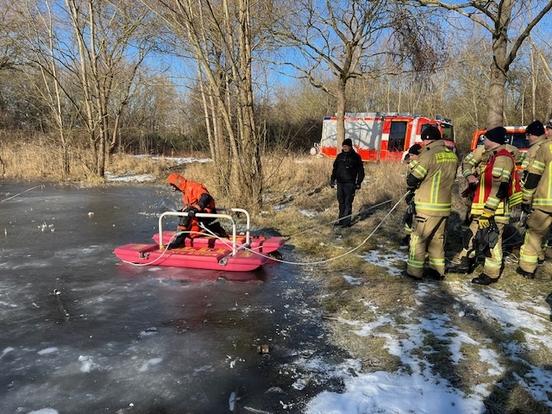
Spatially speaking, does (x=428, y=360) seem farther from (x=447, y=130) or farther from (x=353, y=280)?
(x=447, y=130)

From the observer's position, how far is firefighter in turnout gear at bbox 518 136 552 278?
6008 mm

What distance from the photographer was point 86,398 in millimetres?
3516

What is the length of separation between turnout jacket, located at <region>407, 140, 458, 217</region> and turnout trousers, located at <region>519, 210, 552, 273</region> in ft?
3.92

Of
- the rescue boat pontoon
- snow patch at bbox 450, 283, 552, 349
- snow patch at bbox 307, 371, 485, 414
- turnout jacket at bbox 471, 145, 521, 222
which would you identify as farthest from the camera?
the rescue boat pontoon

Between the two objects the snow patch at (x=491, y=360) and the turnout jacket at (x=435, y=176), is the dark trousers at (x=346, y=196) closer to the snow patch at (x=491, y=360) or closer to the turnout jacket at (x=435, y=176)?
the turnout jacket at (x=435, y=176)

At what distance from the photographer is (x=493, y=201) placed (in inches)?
227

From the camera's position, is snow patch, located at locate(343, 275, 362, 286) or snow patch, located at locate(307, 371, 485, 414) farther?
snow patch, located at locate(343, 275, 362, 286)

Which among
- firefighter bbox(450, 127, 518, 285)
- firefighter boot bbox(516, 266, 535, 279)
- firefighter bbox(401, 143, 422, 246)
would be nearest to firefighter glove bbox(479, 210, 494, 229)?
firefighter bbox(450, 127, 518, 285)

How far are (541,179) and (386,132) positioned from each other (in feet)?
52.4

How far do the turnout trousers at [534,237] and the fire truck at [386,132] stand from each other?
46.6 feet

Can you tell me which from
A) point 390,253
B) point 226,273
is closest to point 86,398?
point 226,273

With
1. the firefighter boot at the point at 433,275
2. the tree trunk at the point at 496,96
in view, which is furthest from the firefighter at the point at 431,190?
the tree trunk at the point at 496,96

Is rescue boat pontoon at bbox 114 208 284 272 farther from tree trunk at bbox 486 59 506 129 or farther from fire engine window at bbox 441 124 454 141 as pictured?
fire engine window at bbox 441 124 454 141

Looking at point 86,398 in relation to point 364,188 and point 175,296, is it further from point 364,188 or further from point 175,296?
point 364,188
